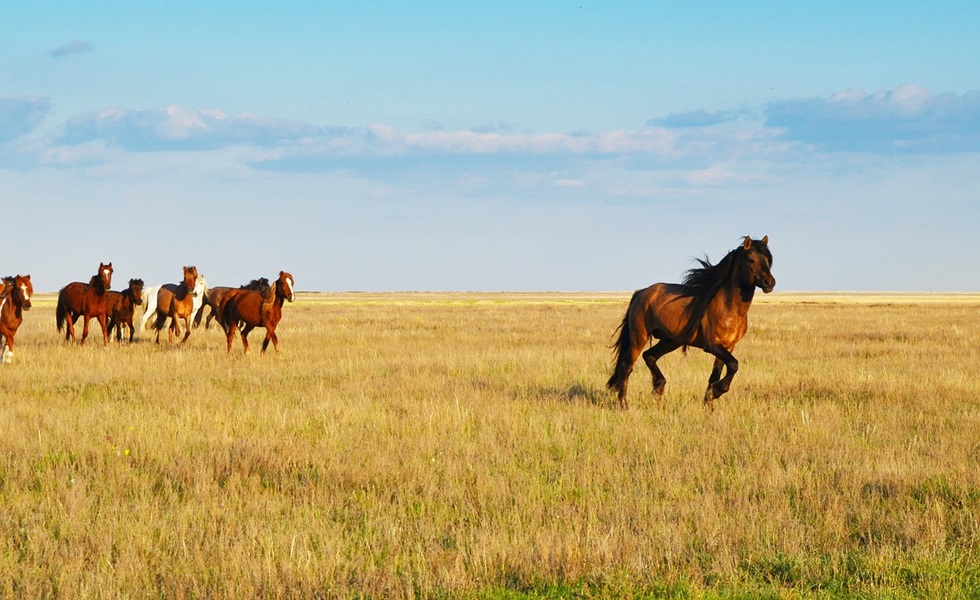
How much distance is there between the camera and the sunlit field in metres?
5.00

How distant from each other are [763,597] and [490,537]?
173 cm

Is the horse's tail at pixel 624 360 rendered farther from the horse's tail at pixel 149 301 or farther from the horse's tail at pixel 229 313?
the horse's tail at pixel 149 301

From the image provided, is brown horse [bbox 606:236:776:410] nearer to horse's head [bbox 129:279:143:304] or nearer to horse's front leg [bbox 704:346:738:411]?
horse's front leg [bbox 704:346:738:411]

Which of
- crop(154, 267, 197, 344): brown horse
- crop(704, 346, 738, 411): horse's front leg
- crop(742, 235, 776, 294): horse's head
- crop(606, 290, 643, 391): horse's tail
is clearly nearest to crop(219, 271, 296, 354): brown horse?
crop(154, 267, 197, 344): brown horse

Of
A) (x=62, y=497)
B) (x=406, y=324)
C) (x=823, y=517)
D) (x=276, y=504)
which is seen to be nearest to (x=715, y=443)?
(x=823, y=517)

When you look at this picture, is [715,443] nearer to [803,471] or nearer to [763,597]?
[803,471]

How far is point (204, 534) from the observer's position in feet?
19.1

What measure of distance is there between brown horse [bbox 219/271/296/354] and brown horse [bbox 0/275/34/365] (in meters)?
4.04

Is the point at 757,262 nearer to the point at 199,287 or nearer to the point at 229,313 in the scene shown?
the point at 229,313

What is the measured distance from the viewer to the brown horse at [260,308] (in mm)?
18234

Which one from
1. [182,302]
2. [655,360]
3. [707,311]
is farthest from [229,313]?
[707,311]

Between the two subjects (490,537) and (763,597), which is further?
(490,537)

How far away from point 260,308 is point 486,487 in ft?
41.4

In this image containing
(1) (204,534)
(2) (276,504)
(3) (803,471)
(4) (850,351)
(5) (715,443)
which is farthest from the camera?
(4) (850,351)
